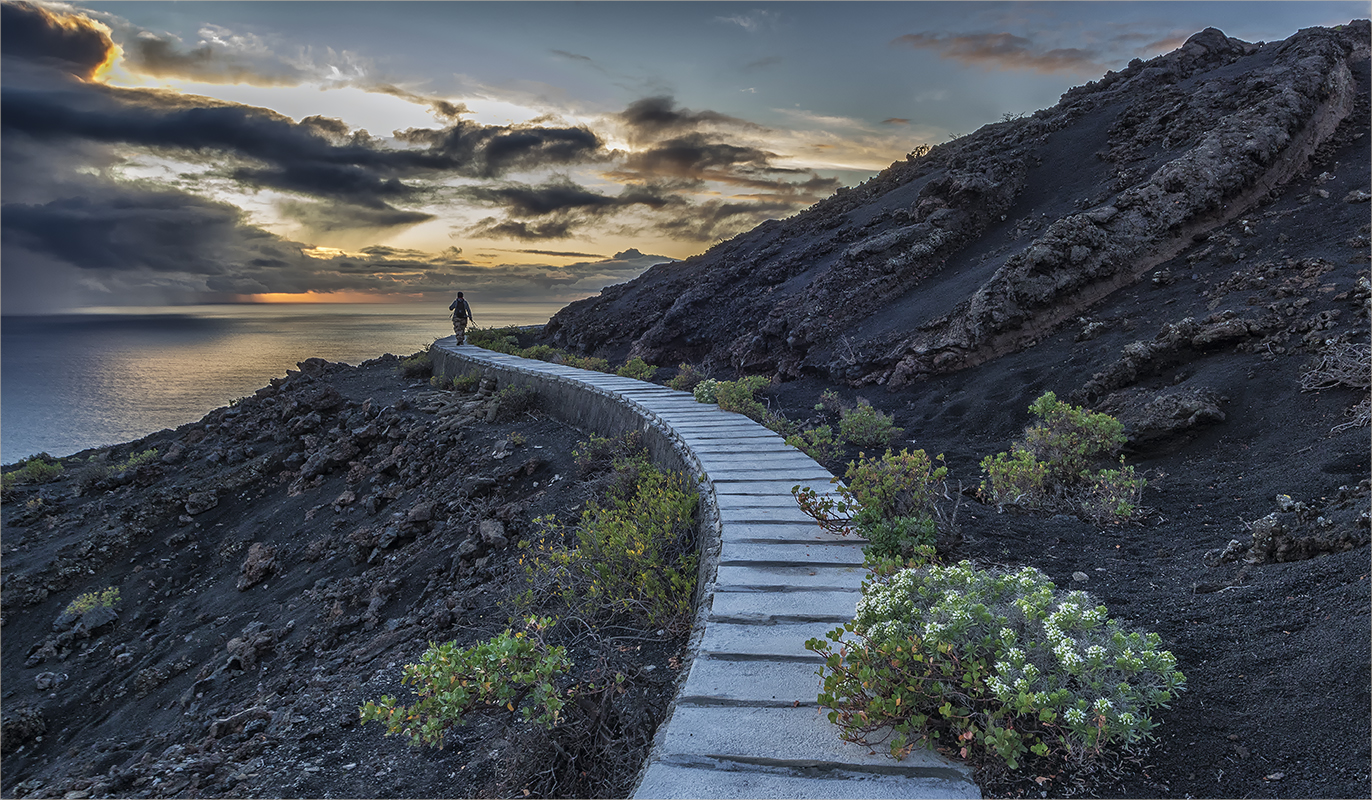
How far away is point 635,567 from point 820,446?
10.0ft

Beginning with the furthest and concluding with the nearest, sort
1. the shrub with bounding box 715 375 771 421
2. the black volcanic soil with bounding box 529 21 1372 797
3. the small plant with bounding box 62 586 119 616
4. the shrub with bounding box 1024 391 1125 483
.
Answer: the small plant with bounding box 62 586 119 616 → the shrub with bounding box 715 375 771 421 → the shrub with bounding box 1024 391 1125 483 → the black volcanic soil with bounding box 529 21 1372 797

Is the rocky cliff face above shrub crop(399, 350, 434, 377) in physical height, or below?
above

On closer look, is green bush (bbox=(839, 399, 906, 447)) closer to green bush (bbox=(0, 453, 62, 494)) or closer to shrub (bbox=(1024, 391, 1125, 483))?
shrub (bbox=(1024, 391, 1125, 483))

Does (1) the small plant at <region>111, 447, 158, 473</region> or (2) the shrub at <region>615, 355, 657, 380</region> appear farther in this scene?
(1) the small plant at <region>111, 447, 158, 473</region>

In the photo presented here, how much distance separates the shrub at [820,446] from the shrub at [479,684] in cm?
392

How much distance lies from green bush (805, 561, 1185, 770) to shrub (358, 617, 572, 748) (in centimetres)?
115

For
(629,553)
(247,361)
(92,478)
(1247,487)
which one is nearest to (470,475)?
(629,553)

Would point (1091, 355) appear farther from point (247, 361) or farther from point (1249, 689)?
point (247, 361)

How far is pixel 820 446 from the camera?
6.87m

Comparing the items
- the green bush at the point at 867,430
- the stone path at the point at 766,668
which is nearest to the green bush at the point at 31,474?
the stone path at the point at 766,668

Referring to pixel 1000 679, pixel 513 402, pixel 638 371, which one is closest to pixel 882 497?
pixel 1000 679

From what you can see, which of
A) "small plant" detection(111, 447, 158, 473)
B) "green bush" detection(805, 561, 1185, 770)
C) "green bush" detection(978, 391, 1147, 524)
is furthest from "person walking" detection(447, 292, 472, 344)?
"green bush" detection(805, 561, 1185, 770)

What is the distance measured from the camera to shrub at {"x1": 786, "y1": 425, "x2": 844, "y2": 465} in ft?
21.0

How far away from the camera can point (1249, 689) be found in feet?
7.94
